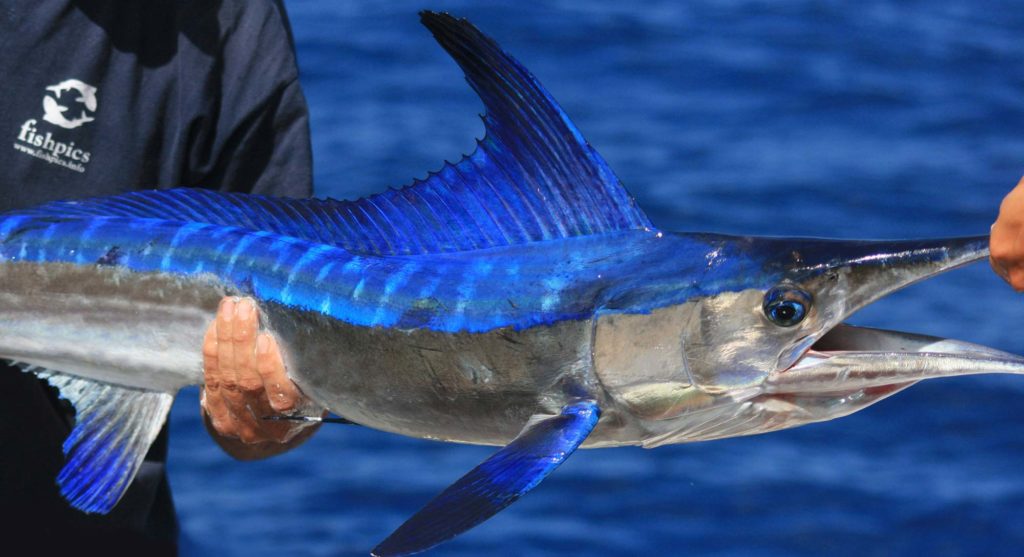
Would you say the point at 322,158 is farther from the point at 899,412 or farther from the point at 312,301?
the point at 312,301

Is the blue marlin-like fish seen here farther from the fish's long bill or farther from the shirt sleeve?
the shirt sleeve

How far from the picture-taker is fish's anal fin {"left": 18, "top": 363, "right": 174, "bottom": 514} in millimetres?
2986

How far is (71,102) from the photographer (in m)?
3.39

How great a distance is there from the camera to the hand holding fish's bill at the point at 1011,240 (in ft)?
6.95

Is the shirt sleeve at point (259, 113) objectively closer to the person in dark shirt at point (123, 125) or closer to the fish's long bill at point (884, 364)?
the person in dark shirt at point (123, 125)

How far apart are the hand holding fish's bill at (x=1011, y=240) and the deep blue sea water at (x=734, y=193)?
12.5 ft

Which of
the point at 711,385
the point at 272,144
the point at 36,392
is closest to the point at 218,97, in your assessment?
the point at 272,144

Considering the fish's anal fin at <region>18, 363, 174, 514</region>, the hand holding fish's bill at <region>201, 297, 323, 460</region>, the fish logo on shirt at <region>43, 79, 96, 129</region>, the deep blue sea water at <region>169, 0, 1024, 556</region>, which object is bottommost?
the deep blue sea water at <region>169, 0, 1024, 556</region>

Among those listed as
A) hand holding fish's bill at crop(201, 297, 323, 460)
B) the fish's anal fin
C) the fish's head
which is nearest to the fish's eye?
the fish's head

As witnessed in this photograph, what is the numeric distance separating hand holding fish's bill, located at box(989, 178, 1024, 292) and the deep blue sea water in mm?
3811

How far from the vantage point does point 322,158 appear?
330 inches

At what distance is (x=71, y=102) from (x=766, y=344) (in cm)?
176

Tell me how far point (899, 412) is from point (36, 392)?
4.21 metres

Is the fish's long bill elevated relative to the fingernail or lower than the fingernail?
elevated
